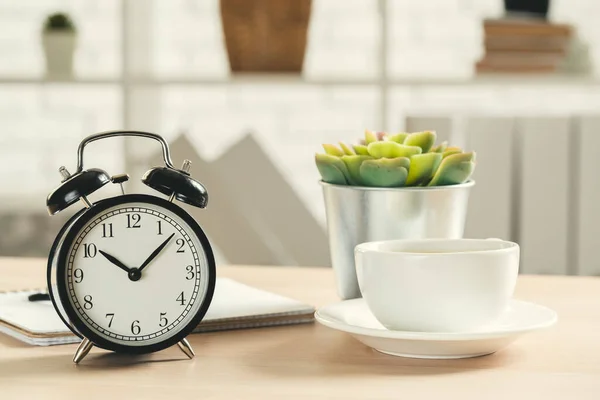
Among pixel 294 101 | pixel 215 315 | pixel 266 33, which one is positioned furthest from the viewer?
pixel 294 101

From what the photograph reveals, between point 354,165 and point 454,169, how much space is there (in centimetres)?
10

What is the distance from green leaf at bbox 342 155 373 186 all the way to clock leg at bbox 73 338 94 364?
0.35m

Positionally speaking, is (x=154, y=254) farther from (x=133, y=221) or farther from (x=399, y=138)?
(x=399, y=138)

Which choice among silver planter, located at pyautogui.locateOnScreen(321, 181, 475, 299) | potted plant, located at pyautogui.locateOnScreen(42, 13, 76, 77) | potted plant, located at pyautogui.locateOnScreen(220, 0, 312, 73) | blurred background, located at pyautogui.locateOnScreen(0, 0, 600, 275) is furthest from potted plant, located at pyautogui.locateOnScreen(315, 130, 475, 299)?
potted plant, located at pyautogui.locateOnScreen(42, 13, 76, 77)

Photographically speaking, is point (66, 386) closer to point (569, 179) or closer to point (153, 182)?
point (153, 182)

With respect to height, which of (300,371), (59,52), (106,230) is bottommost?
(300,371)

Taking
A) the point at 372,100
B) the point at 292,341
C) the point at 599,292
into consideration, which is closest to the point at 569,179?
the point at 372,100

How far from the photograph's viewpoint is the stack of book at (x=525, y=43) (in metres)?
2.41

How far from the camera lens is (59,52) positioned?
259cm

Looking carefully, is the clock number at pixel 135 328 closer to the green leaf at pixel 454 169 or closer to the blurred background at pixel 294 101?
the green leaf at pixel 454 169

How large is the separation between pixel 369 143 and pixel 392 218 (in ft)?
0.34

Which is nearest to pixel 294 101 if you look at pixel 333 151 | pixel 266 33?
pixel 266 33

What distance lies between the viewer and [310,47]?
9.32 feet

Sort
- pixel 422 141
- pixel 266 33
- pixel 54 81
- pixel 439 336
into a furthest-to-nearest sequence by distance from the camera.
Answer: pixel 54 81, pixel 266 33, pixel 422 141, pixel 439 336
